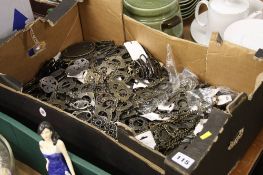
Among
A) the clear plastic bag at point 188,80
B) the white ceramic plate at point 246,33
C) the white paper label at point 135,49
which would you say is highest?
the white ceramic plate at point 246,33

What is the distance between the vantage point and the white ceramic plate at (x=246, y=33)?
0.85m

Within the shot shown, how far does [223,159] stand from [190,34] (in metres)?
0.46

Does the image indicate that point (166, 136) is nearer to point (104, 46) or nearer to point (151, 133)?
point (151, 133)

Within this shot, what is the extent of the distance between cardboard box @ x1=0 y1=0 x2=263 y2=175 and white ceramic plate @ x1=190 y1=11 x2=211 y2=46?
11 centimetres

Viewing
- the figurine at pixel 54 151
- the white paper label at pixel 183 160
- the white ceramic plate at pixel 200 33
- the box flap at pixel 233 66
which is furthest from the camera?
the white ceramic plate at pixel 200 33

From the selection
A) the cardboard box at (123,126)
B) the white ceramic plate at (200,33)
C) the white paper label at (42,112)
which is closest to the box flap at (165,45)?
the cardboard box at (123,126)

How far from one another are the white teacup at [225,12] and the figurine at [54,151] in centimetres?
48

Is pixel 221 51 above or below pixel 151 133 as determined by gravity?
above

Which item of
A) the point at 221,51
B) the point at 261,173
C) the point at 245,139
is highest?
the point at 221,51

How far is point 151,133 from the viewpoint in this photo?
2.58 ft

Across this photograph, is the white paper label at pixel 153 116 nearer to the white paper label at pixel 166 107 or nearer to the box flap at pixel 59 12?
the white paper label at pixel 166 107

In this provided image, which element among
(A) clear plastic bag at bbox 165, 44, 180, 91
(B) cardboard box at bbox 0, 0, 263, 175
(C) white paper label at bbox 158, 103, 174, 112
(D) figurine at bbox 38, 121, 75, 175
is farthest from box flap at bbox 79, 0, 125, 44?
(D) figurine at bbox 38, 121, 75, 175

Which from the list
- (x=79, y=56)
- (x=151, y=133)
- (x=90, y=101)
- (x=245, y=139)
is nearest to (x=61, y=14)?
(x=79, y=56)

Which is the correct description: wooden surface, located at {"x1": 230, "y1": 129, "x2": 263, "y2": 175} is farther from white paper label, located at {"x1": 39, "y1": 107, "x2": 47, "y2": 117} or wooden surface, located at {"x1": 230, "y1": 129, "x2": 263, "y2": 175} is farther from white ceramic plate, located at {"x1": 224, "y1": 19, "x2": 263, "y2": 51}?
white paper label, located at {"x1": 39, "y1": 107, "x2": 47, "y2": 117}
